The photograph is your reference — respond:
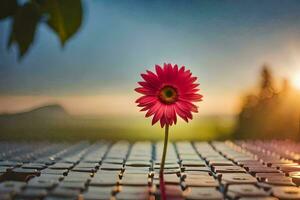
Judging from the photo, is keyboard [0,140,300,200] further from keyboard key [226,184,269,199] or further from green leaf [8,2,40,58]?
green leaf [8,2,40,58]

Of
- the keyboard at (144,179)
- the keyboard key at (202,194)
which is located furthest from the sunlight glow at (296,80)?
the keyboard key at (202,194)

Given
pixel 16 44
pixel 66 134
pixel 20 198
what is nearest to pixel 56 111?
pixel 66 134

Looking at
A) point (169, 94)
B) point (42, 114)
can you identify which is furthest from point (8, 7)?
point (42, 114)

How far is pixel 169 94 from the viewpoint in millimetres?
2918

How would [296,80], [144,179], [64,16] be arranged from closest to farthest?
[64,16]
[144,179]
[296,80]

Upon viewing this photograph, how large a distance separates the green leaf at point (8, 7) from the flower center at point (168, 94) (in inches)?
80.9

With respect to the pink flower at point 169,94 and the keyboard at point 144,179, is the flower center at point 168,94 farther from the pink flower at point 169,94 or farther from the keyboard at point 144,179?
the keyboard at point 144,179

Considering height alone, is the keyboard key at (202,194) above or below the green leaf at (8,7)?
below

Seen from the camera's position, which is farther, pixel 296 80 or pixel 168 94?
pixel 296 80

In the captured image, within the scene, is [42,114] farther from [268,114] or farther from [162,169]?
[162,169]

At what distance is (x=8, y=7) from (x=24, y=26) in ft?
0.13

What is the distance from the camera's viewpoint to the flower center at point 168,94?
2896 mm

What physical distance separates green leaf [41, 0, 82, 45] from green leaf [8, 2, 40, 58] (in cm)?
3

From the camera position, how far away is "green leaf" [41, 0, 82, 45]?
0.84 m
